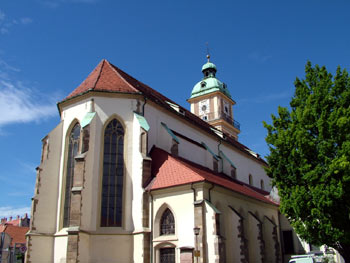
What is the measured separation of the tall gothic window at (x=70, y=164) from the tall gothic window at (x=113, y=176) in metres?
1.88

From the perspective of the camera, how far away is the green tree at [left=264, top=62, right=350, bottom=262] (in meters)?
13.7

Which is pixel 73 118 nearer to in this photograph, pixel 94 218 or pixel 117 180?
pixel 117 180

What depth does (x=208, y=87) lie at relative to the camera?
43688 mm

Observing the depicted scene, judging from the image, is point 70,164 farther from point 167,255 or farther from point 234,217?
point 234,217

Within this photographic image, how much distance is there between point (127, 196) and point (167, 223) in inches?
102

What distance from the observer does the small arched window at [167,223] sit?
1783cm

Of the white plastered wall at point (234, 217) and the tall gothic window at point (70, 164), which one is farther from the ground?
the tall gothic window at point (70, 164)

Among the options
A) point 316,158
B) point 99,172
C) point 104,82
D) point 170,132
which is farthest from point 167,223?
point 104,82

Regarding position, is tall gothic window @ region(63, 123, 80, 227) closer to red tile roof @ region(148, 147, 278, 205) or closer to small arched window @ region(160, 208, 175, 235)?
red tile roof @ region(148, 147, 278, 205)

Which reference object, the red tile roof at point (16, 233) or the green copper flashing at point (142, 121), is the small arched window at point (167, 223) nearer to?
the green copper flashing at point (142, 121)

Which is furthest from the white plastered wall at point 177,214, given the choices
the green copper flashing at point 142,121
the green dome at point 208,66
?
the green dome at point 208,66

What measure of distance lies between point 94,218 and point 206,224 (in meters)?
5.70

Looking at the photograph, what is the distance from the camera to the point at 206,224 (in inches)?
660

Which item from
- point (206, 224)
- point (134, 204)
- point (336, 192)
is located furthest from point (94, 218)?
point (336, 192)
